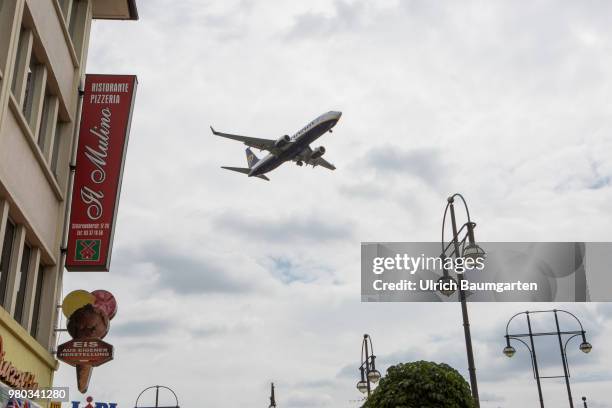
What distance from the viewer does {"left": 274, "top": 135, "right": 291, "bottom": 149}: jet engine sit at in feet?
179

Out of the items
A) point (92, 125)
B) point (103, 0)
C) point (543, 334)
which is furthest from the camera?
point (543, 334)

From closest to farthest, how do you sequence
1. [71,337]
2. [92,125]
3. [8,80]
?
[8,80], [71,337], [92,125]

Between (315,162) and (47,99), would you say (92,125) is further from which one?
(315,162)

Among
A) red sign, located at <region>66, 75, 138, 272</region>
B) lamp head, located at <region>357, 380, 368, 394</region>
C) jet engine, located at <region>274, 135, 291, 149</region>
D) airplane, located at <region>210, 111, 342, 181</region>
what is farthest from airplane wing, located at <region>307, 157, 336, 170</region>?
red sign, located at <region>66, 75, 138, 272</region>

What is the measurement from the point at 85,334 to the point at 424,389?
8804mm

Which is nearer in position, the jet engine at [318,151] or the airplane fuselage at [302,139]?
the airplane fuselage at [302,139]

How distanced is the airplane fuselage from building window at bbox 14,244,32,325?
36037mm

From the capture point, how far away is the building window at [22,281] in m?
16.9

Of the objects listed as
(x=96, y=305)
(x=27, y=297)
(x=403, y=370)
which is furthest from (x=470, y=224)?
(x=27, y=297)

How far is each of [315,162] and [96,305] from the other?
40684 mm

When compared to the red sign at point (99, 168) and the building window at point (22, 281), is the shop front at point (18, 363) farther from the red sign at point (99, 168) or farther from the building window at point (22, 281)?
the red sign at point (99, 168)

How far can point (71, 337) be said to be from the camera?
18438mm

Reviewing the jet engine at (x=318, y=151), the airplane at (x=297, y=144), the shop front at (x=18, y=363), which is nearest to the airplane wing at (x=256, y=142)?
the airplane at (x=297, y=144)

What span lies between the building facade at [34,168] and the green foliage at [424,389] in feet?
27.1
